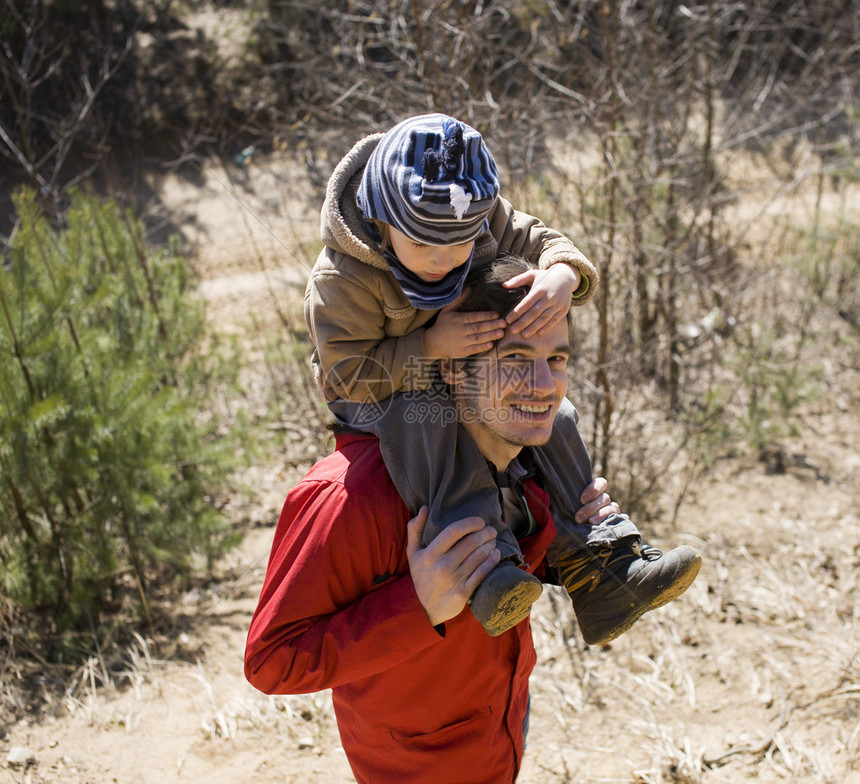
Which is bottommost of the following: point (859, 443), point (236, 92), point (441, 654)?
point (859, 443)

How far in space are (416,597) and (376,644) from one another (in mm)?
131

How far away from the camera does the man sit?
1.65 metres

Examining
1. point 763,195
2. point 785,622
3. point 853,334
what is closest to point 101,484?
point 785,622

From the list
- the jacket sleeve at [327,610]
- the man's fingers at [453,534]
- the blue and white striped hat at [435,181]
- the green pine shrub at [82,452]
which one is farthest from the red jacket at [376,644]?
the green pine shrub at [82,452]

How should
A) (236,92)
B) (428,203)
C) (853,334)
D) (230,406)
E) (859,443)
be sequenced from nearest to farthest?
1. (428,203)
2. (859,443)
3. (230,406)
4. (853,334)
5. (236,92)

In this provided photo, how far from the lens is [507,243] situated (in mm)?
2154

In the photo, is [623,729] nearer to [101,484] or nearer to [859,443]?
[101,484]

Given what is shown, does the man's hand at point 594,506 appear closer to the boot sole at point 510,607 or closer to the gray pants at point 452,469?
the gray pants at point 452,469

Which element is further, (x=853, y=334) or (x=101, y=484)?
(x=853, y=334)

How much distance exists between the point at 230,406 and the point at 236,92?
7.81 m

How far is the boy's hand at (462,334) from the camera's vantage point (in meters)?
1.86

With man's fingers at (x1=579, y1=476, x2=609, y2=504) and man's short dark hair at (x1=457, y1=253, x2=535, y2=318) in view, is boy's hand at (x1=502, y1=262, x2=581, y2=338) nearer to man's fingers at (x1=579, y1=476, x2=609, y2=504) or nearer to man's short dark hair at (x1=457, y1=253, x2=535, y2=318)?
man's short dark hair at (x1=457, y1=253, x2=535, y2=318)

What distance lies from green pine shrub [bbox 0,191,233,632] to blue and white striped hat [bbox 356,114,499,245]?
2346 millimetres

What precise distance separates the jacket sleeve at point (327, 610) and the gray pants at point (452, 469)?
0.11 meters
